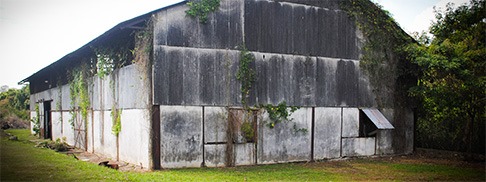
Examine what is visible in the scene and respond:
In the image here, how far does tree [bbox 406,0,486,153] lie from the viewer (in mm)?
14875

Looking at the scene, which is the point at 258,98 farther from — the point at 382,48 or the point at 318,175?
the point at 382,48

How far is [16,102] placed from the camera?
149 ft

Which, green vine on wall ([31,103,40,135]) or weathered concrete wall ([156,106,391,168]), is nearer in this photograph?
weathered concrete wall ([156,106,391,168])

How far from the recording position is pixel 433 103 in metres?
16.3

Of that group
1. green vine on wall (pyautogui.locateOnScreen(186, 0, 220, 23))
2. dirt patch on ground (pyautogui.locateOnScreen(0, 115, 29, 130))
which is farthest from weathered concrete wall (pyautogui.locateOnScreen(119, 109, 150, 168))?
dirt patch on ground (pyautogui.locateOnScreen(0, 115, 29, 130))

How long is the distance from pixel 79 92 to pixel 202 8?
9.55 meters

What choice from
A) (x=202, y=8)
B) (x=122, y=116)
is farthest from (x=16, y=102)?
(x=202, y=8)

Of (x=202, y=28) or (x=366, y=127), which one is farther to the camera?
(x=366, y=127)

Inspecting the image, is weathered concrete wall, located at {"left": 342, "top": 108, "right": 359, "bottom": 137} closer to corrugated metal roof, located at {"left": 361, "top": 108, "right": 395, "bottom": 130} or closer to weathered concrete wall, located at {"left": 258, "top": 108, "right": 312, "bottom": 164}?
corrugated metal roof, located at {"left": 361, "top": 108, "right": 395, "bottom": 130}

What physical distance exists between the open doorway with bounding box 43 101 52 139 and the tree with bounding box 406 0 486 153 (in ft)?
68.6

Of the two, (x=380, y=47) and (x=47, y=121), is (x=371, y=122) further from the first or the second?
(x=47, y=121)

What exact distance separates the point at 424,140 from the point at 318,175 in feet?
29.2

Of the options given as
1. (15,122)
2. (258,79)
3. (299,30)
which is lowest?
(15,122)

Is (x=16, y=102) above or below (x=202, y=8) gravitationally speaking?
below
